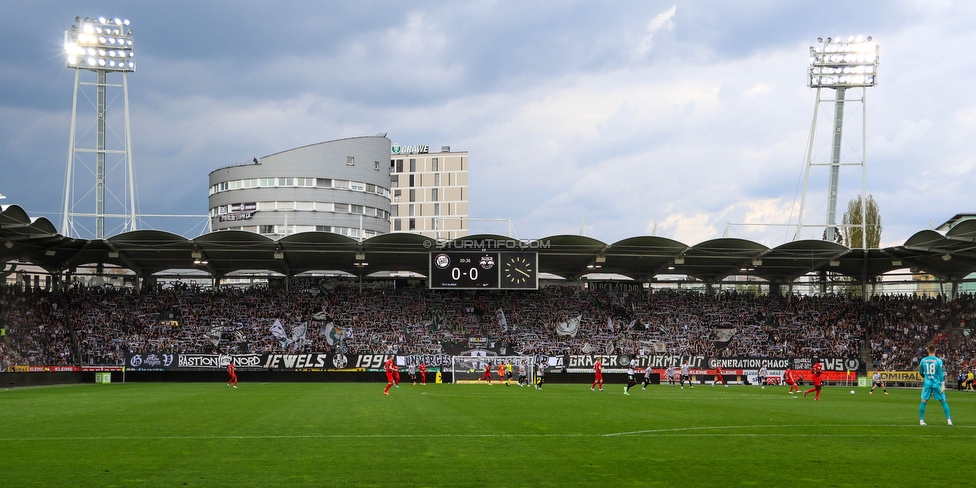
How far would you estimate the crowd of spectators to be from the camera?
58719mm

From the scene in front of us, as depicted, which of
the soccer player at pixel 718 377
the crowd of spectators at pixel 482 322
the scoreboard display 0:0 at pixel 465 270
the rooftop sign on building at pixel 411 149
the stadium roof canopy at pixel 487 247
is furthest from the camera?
the rooftop sign on building at pixel 411 149

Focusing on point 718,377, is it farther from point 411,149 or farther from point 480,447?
point 411,149

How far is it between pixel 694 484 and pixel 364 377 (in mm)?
46043

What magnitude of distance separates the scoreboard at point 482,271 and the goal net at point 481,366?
4965 millimetres

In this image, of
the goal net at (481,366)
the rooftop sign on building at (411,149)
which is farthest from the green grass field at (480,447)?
the rooftop sign on building at (411,149)

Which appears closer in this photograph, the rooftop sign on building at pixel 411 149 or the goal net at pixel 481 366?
the goal net at pixel 481 366

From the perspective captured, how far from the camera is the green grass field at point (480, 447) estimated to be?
11.9 meters

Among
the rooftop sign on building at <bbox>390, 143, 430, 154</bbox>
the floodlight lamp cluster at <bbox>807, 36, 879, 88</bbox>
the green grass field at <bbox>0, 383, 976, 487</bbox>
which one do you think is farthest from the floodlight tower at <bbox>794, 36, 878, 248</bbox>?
the rooftop sign on building at <bbox>390, 143, 430, 154</bbox>

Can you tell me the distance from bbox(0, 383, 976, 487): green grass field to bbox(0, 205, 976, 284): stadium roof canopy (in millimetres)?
32788

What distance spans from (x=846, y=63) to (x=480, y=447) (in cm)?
5656

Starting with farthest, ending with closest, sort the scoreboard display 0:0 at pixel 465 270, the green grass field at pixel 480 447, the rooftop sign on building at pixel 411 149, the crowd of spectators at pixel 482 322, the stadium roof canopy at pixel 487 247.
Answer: the rooftop sign on building at pixel 411 149 < the crowd of spectators at pixel 482 322 < the scoreboard display 0:0 at pixel 465 270 < the stadium roof canopy at pixel 487 247 < the green grass field at pixel 480 447

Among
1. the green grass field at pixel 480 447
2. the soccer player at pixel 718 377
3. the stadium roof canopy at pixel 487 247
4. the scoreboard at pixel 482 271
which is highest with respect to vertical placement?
the stadium roof canopy at pixel 487 247

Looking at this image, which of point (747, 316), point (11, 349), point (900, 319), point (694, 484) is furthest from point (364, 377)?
point (694, 484)

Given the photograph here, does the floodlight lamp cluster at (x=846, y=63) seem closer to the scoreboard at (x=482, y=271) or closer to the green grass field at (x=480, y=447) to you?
the scoreboard at (x=482, y=271)
